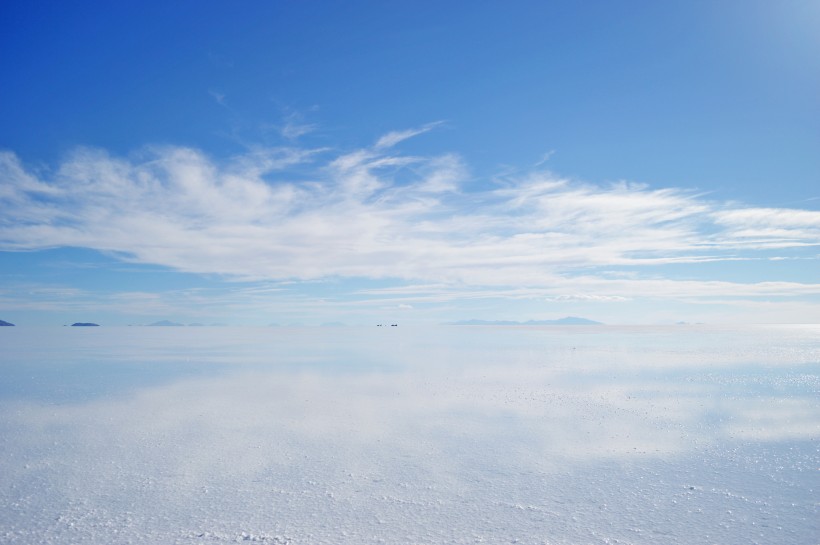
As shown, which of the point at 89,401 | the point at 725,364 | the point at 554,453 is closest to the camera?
the point at 554,453

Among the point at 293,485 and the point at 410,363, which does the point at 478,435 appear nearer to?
the point at 293,485

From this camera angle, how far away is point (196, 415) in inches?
443

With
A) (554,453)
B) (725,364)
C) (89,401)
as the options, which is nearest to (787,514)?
(554,453)

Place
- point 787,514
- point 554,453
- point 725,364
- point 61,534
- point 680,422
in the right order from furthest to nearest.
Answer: point 725,364 → point 680,422 → point 554,453 → point 787,514 → point 61,534

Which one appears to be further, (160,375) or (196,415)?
(160,375)

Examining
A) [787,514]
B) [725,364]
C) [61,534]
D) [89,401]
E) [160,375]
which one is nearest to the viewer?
[61,534]

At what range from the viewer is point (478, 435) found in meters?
9.59

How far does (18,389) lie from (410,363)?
46.8ft

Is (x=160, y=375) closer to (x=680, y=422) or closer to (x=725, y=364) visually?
(x=680, y=422)

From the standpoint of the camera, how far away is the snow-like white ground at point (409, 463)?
5500 mm

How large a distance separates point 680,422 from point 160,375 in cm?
1658

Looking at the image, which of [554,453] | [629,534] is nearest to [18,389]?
[554,453]

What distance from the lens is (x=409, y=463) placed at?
7.82 m

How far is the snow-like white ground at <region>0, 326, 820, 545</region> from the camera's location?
550 centimetres
